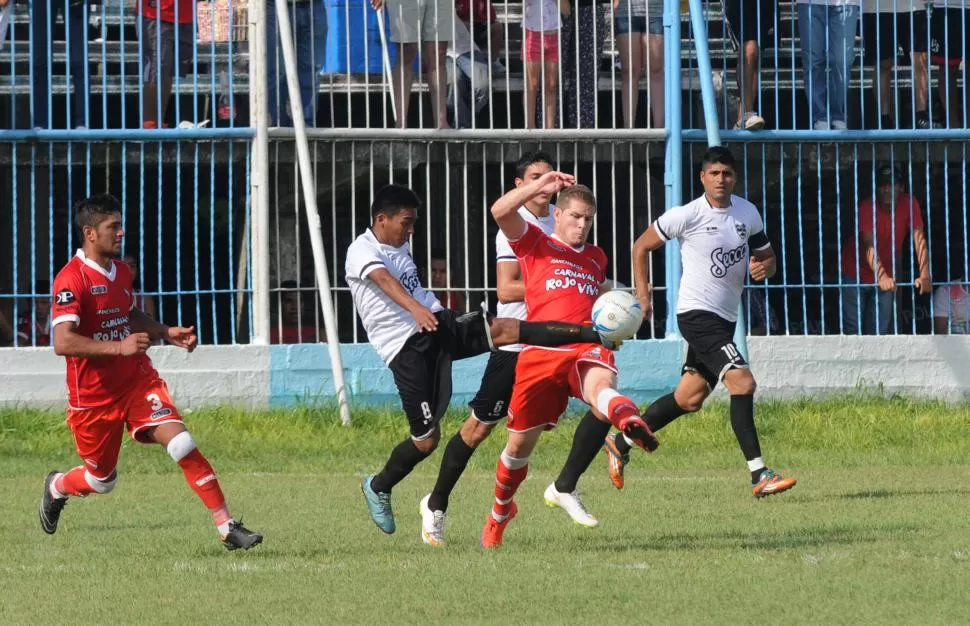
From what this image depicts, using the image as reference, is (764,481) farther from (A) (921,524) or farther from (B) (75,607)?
(B) (75,607)

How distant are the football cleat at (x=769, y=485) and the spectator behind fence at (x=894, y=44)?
6494 millimetres

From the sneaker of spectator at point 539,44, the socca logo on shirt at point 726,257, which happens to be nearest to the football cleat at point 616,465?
the socca logo on shirt at point 726,257

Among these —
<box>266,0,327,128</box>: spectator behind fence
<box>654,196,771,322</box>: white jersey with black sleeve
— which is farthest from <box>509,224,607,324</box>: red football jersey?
<box>266,0,327,128</box>: spectator behind fence

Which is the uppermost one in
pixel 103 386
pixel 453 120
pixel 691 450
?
pixel 453 120

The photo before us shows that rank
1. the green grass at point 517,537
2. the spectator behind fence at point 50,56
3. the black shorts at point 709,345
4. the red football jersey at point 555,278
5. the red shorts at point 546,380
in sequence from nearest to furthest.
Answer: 1. the green grass at point 517,537
2. the red shorts at point 546,380
3. the red football jersey at point 555,278
4. the black shorts at point 709,345
5. the spectator behind fence at point 50,56

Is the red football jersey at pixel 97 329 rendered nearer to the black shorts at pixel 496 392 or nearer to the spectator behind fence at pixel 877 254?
the black shorts at pixel 496 392

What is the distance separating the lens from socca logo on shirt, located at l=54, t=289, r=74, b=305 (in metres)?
8.59

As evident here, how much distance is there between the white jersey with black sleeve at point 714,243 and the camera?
36.8 feet

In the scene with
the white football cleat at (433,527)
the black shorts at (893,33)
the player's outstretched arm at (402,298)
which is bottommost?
the white football cleat at (433,527)

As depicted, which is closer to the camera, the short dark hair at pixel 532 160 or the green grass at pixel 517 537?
the green grass at pixel 517 537

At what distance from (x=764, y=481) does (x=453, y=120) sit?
6484 mm

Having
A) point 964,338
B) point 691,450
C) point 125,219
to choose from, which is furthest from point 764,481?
point 125,219

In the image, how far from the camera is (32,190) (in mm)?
15469

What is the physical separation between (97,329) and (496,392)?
6.69 feet
